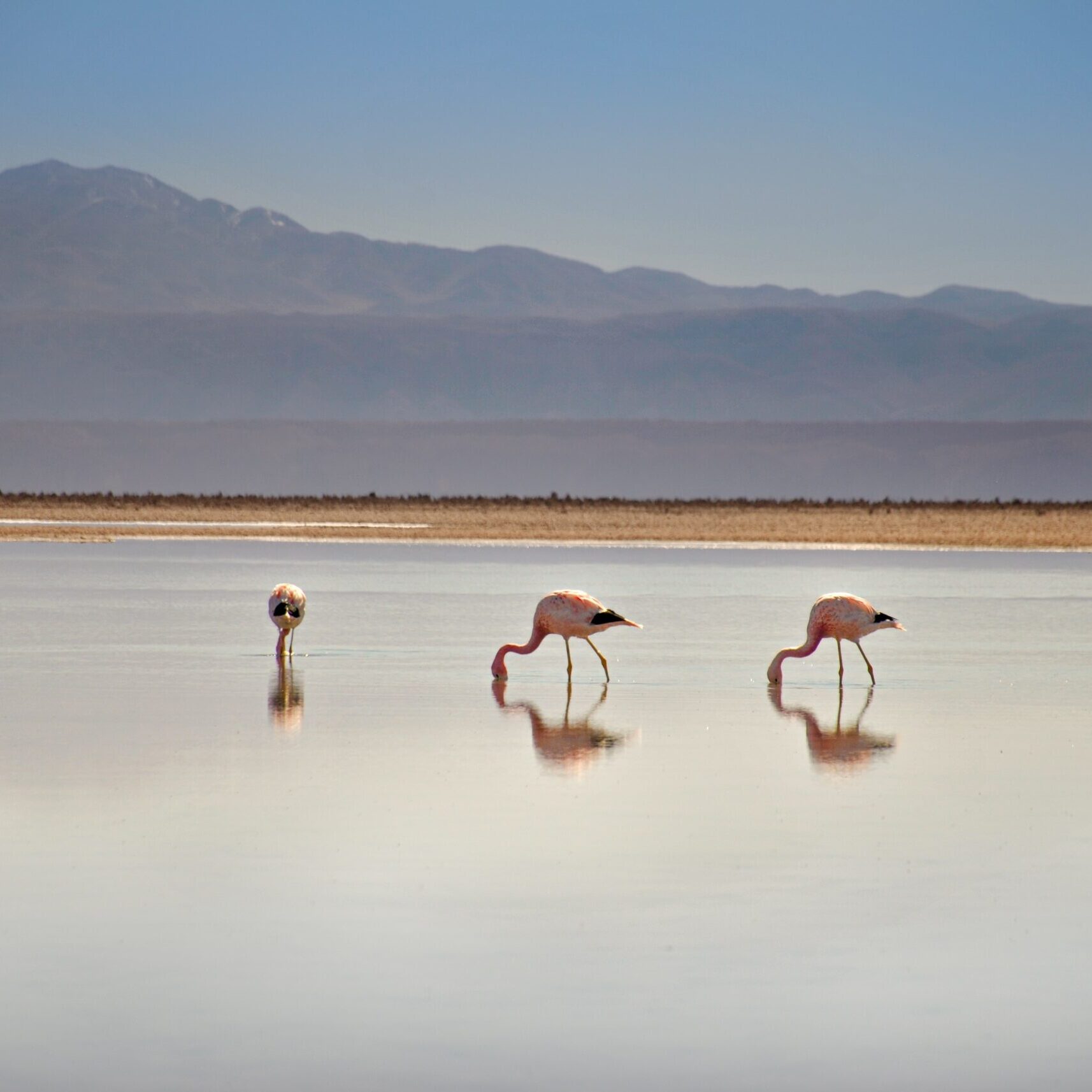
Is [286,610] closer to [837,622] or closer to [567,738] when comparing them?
[837,622]

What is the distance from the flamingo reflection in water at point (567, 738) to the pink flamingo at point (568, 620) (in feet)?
4.94

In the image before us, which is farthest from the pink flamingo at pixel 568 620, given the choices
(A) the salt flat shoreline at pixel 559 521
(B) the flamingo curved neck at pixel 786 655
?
(A) the salt flat shoreline at pixel 559 521

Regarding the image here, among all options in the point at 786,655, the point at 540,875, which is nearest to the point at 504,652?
the point at 786,655

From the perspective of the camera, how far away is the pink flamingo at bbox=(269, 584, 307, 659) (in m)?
19.9

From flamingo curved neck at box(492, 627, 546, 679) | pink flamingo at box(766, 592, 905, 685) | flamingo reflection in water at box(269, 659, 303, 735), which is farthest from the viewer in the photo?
flamingo curved neck at box(492, 627, 546, 679)

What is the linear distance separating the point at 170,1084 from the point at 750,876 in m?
3.63

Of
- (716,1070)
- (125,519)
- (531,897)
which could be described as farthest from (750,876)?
(125,519)

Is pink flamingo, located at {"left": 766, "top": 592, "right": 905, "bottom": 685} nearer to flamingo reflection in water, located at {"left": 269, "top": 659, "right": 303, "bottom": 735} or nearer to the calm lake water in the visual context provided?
the calm lake water

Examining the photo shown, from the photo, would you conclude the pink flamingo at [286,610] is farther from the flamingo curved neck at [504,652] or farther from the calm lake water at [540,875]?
the flamingo curved neck at [504,652]

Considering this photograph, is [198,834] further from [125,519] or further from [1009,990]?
[125,519]

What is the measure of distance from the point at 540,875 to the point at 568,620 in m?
9.15

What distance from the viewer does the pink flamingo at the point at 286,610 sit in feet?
65.4

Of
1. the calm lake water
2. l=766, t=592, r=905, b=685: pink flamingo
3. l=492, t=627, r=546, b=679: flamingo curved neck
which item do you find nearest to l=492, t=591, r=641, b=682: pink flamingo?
l=492, t=627, r=546, b=679: flamingo curved neck

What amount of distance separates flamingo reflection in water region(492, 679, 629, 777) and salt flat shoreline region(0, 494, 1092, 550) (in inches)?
1477
